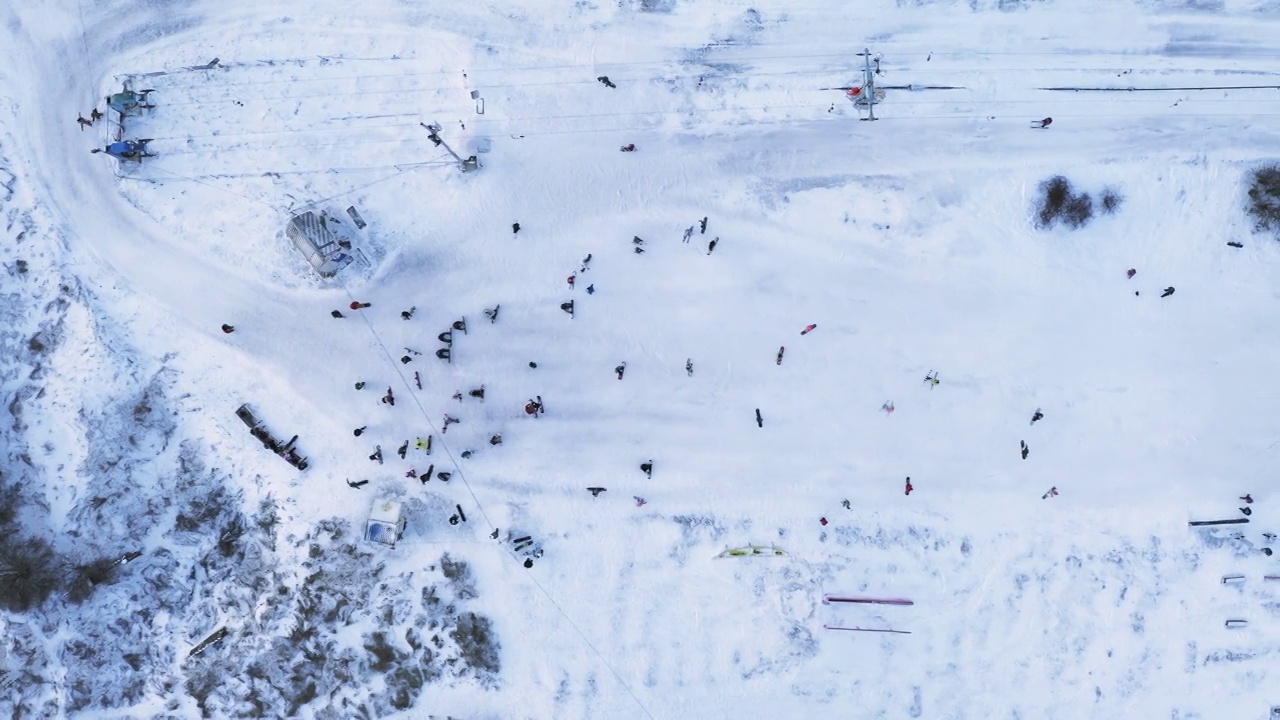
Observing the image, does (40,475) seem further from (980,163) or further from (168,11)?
(980,163)

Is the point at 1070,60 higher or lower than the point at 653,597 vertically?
higher

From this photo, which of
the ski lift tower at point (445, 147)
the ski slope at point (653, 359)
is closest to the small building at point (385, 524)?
the ski slope at point (653, 359)

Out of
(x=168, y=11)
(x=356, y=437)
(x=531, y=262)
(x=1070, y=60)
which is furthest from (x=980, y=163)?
(x=168, y=11)

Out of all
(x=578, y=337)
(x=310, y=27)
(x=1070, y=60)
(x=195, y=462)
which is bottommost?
(x=195, y=462)

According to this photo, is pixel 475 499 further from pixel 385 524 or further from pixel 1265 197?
pixel 1265 197

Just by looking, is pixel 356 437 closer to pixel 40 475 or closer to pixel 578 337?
pixel 578 337

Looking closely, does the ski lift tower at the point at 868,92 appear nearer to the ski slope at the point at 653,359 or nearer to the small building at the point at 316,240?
the ski slope at the point at 653,359

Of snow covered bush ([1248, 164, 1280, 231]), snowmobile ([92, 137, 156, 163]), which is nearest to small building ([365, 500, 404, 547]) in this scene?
snowmobile ([92, 137, 156, 163])
